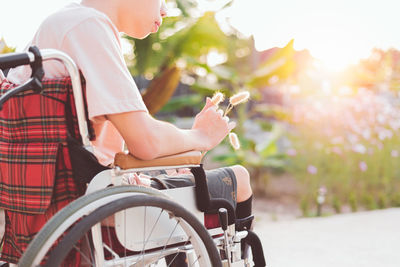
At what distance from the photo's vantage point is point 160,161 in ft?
3.85

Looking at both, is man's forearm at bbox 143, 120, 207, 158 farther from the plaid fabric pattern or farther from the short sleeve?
the plaid fabric pattern

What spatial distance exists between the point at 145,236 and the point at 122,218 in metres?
0.09

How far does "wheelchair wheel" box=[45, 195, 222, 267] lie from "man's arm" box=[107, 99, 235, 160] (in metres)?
0.12

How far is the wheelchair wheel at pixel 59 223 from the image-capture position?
0.98 metres

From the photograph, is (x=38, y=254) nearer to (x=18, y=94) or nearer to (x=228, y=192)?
(x=18, y=94)

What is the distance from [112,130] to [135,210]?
0.23m

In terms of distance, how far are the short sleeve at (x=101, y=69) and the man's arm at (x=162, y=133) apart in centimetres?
4

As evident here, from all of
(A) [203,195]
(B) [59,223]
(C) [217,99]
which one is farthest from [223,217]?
(B) [59,223]

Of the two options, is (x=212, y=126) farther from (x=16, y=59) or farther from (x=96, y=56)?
(x=16, y=59)

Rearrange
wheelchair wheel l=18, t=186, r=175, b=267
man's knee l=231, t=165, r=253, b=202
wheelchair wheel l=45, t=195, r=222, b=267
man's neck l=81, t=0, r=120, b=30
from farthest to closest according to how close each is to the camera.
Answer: man's knee l=231, t=165, r=253, b=202 < man's neck l=81, t=0, r=120, b=30 < wheelchair wheel l=45, t=195, r=222, b=267 < wheelchair wheel l=18, t=186, r=175, b=267

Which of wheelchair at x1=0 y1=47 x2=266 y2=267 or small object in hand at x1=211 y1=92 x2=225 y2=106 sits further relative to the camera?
small object in hand at x1=211 y1=92 x2=225 y2=106

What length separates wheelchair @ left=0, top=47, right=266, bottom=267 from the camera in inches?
39.3

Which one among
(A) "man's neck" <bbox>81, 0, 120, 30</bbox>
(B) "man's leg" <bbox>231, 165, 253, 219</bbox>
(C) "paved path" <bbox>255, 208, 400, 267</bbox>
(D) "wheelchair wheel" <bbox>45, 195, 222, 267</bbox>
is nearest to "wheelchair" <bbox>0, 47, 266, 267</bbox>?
(D) "wheelchair wheel" <bbox>45, 195, 222, 267</bbox>

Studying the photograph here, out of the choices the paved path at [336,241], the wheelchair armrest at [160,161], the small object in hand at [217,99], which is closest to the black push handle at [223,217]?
the wheelchair armrest at [160,161]
